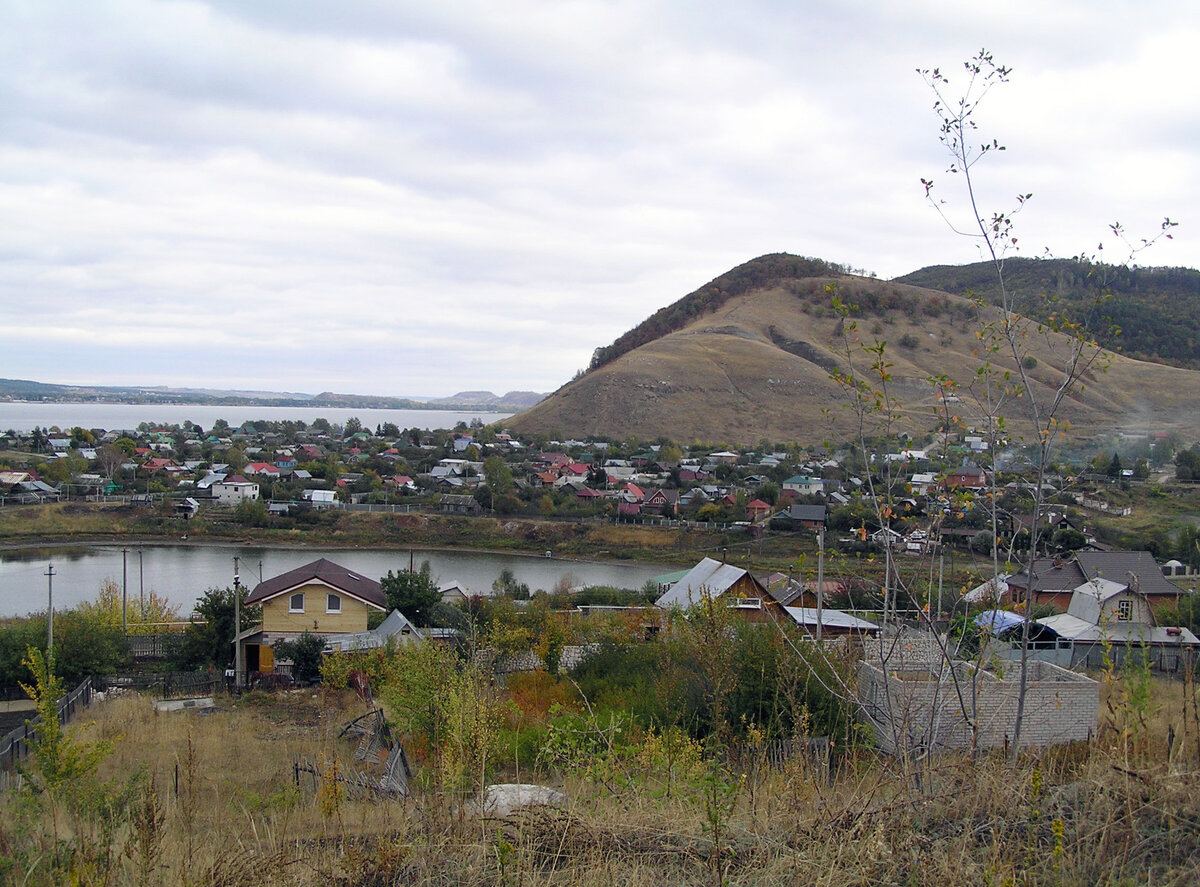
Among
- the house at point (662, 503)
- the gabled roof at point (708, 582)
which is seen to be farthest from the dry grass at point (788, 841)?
the house at point (662, 503)

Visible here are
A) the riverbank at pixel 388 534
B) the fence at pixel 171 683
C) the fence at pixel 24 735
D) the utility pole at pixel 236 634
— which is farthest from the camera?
the riverbank at pixel 388 534

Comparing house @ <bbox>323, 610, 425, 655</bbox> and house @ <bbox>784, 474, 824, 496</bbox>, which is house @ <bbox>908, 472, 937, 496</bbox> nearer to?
house @ <bbox>323, 610, 425, 655</bbox>

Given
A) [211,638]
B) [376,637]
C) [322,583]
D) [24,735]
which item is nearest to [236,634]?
[211,638]

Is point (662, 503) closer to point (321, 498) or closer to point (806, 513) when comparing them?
point (806, 513)

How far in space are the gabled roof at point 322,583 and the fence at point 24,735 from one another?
2539 mm

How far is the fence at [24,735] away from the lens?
5078 millimetres

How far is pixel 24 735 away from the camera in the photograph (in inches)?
272

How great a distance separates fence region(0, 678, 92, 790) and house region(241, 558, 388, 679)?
7.34 feet

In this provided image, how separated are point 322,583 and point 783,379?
42.0 metres

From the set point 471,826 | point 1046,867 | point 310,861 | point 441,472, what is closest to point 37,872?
point 310,861

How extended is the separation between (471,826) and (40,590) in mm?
20410

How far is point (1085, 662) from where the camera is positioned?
9695 millimetres

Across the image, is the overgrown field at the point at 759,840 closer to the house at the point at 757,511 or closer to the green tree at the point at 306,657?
the green tree at the point at 306,657

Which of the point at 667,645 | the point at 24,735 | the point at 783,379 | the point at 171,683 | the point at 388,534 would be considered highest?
the point at 783,379
